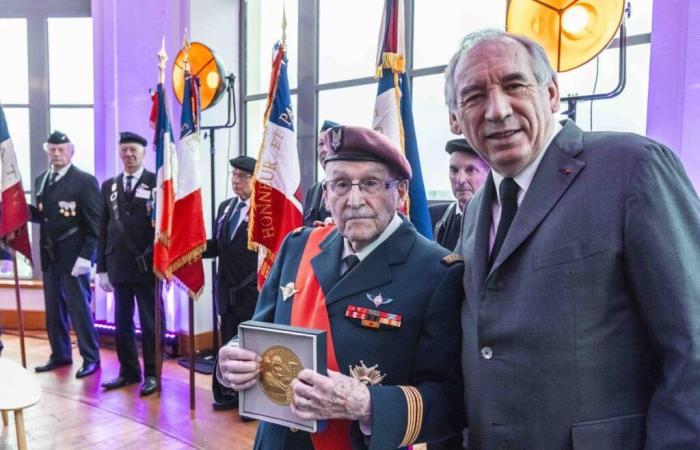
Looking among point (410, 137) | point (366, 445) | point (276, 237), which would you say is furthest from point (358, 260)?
point (276, 237)

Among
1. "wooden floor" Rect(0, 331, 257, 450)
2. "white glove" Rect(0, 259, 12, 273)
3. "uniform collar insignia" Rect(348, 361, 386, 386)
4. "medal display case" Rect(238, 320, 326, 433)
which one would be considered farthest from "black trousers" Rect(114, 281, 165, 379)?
"uniform collar insignia" Rect(348, 361, 386, 386)

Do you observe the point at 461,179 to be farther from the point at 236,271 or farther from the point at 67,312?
the point at 67,312

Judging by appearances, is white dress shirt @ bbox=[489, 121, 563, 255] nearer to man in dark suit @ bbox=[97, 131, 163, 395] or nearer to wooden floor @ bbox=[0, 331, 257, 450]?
wooden floor @ bbox=[0, 331, 257, 450]

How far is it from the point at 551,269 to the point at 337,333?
1.52ft

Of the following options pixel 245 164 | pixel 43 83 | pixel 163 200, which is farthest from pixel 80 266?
pixel 43 83

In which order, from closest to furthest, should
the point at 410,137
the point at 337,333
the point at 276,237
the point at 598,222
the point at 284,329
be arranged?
the point at 598,222
the point at 284,329
the point at 337,333
the point at 410,137
the point at 276,237

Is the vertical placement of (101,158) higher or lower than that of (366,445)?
higher

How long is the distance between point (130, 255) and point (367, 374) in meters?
3.14

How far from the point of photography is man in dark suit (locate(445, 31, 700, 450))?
76 cm

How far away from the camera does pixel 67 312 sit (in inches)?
170

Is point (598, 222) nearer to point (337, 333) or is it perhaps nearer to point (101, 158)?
point (337, 333)

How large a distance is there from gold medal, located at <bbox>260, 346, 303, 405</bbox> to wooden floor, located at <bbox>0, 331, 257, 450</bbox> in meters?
2.00

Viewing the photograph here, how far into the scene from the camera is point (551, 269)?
0.84m

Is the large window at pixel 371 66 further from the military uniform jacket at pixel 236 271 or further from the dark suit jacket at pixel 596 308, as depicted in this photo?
the dark suit jacket at pixel 596 308
